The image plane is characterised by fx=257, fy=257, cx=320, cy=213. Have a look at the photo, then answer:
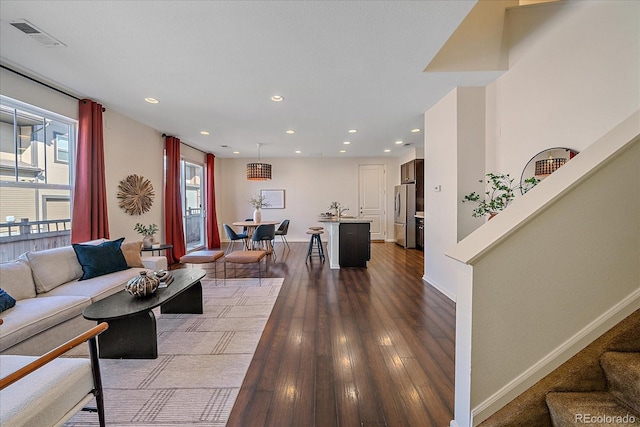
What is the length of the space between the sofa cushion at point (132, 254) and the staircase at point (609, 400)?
4.19 meters

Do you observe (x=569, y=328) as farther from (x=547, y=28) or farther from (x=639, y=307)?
(x=547, y=28)

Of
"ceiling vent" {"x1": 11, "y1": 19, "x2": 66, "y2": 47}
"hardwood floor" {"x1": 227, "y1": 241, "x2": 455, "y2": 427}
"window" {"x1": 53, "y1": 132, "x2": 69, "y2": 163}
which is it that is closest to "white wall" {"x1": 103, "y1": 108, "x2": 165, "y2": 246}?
"window" {"x1": 53, "y1": 132, "x2": 69, "y2": 163}

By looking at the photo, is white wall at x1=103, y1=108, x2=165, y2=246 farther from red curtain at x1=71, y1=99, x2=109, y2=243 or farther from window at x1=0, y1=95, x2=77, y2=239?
window at x1=0, y1=95, x2=77, y2=239

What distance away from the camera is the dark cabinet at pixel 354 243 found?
4.99 m

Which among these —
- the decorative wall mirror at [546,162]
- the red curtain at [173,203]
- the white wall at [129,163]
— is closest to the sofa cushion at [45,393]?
the white wall at [129,163]

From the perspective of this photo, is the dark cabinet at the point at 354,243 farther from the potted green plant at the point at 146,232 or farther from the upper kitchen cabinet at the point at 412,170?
the potted green plant at the point at 146,232

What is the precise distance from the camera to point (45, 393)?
1.15 m

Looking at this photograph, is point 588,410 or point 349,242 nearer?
point 588,410

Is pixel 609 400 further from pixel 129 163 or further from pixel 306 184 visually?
pixel 306 184

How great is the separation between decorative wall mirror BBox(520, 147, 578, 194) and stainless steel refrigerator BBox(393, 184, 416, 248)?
159 inches

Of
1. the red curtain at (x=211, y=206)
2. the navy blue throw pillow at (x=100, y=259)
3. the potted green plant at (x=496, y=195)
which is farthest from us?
the red curtain at (x=211, y=206)

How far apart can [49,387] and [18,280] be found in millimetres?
1887

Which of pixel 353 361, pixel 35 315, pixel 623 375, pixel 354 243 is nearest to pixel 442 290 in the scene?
pixel 354 243

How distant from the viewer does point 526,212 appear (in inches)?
49.8
